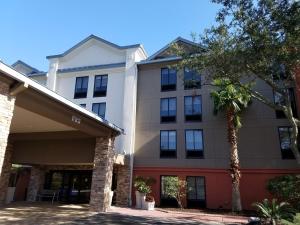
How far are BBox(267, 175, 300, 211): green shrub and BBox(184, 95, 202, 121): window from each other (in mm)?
6889

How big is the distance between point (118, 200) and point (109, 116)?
6.68 m

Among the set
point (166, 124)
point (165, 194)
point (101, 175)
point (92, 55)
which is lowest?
point (165, 194)

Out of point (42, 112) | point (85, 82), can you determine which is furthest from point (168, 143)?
point (42, 112)

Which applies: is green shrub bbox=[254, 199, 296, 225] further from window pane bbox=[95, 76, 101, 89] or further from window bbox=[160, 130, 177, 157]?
window pane bbox=[95, 76, 101, 89]

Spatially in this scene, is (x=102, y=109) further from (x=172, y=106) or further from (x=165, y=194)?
(x=165, y=194)

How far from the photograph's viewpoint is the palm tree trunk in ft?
56.4

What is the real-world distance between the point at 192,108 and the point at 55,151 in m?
10.5

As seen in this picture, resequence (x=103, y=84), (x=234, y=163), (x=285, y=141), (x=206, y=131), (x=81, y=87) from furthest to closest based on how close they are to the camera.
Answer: (x=81, y=87), (x=103, y=84), (x=206, y=131), (x=285, y=141), (x=234, y=163)

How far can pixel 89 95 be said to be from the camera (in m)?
24.0

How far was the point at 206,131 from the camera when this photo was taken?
20562mm

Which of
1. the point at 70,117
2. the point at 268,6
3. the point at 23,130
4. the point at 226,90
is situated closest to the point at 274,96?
the point at 226,90

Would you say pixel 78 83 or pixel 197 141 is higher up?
pixel 78 83

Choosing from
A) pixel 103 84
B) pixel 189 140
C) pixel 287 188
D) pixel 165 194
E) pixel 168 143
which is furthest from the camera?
pixel 103 84

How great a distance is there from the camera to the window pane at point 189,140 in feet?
68.1
